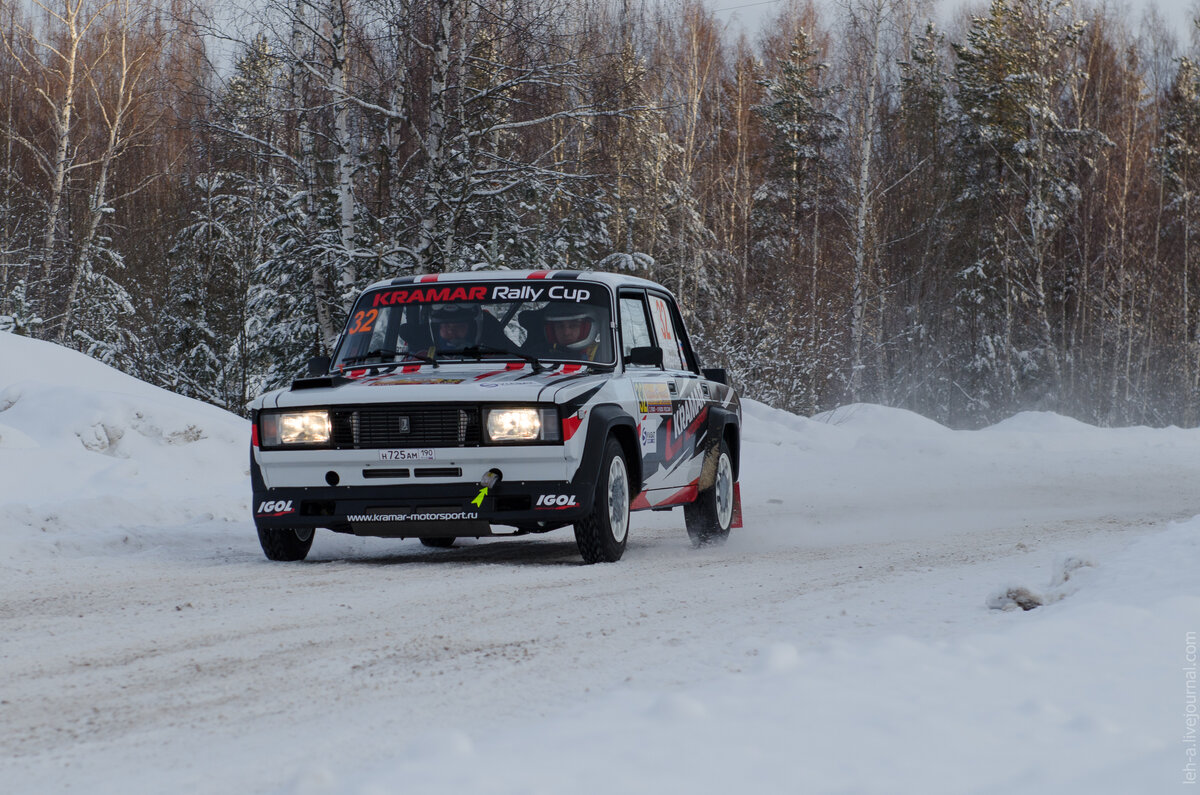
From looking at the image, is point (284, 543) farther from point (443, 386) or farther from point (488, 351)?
point (488, 351)

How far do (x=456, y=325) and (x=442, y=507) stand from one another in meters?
1.53

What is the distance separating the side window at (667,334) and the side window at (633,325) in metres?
0.17

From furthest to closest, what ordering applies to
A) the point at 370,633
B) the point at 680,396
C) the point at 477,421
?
the point at 680,396
the point at 477,421
the point at 370,633

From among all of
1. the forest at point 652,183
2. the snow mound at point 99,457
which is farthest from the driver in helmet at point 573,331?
the forest at point 652,183

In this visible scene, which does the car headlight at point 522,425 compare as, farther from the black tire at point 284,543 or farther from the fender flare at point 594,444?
the black tire at point 284,543

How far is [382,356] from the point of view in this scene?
26.5ft

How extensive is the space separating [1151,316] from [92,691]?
1549 inches

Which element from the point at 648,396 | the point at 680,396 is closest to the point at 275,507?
the point at 648,396

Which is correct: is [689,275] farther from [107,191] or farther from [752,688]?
[752,688]

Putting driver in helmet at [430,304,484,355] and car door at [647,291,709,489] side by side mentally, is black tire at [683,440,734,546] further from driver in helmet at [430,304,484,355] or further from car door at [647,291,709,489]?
driver in helmet at [430,304,484,355]

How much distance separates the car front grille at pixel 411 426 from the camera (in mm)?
6953

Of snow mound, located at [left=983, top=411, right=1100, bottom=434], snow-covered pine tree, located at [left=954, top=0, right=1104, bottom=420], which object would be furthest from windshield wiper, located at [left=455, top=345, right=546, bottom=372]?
snow-covered pine tree, located at [left=954, top=0, right=1104, bottom=420]

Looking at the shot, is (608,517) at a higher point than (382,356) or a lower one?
lower

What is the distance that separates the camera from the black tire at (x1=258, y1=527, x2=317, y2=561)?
7.50 metres
